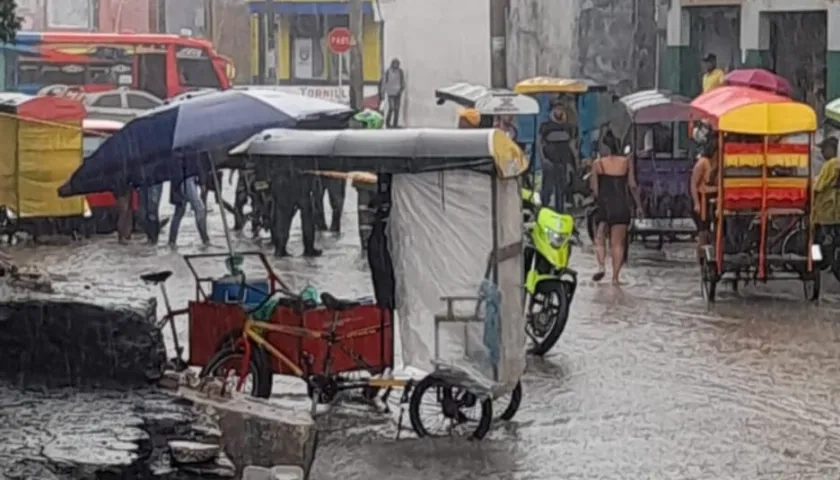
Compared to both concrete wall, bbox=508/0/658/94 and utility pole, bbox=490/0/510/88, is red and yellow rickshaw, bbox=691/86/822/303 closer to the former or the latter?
utility pole, bbox=490/0/510/88

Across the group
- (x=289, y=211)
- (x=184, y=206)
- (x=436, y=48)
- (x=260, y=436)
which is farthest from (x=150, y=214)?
(x=436, y=48)

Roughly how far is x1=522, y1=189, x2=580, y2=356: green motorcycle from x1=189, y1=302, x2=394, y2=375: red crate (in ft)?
7.75

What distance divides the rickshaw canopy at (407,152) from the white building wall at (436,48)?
2635 centimetres

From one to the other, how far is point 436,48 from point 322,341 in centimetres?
2898

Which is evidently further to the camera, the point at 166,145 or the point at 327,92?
the point at 327,92

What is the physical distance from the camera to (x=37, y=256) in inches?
794

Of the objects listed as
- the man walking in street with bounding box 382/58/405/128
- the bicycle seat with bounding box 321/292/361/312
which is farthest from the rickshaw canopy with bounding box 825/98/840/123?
the man walking in street with bounding box 382/58/405/128

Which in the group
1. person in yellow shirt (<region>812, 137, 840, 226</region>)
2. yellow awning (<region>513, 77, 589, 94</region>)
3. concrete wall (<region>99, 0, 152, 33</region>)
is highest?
concrete wall (<region>99, 0, 152, 33</region>)

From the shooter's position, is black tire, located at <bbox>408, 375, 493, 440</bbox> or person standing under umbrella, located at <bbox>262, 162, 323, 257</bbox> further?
person standing under umbrella, located at <bbox>262, 162, 323, 257</bbox>

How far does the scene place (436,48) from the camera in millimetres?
39781

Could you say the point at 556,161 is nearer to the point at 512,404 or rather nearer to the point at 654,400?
the point at 654,400

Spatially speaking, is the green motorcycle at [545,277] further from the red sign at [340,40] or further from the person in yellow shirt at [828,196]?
the red sign at [340,40]

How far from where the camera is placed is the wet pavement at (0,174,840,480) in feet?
34.1

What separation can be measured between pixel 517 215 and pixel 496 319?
84cm
